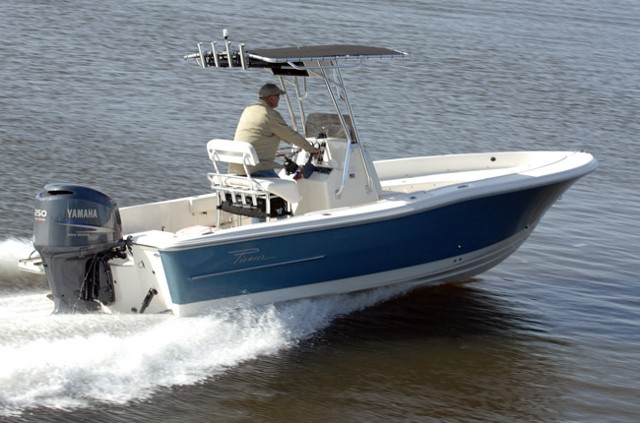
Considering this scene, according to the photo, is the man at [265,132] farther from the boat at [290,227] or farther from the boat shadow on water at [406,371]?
the boat shadow on water at [406,371]

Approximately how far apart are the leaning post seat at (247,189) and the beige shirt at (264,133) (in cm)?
13

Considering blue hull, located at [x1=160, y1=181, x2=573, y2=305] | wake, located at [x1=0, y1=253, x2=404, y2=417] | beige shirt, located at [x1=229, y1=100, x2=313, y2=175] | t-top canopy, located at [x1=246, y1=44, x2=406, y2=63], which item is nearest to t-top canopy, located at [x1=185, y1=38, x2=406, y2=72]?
t-top canopy, located at [x1=246, y1=44, x2=406, y2=63]

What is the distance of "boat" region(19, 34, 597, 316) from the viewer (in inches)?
279

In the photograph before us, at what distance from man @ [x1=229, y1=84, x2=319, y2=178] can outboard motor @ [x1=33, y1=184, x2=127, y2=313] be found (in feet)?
3.81

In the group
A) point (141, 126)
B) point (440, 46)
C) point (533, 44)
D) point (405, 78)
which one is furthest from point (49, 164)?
point (533, 44)

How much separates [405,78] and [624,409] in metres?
10.4

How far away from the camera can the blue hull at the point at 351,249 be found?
23.4 ft

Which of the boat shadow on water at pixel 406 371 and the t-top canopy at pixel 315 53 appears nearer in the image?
the boat shadow on water at pixel 406 371

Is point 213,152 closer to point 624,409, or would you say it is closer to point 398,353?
point 398,353

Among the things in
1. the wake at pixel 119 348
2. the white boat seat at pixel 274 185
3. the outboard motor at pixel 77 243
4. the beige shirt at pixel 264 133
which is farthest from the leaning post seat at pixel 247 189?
the outboard motor at pixel 77 243

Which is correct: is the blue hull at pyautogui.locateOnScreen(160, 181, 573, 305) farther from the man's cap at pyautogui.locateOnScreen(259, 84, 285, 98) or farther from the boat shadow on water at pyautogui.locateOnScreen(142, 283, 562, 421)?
the man's cap at pyautogui.locateOnScreen(259, 84, 285, 98)

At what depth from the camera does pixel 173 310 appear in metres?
7.21

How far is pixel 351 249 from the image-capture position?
766 centimetres

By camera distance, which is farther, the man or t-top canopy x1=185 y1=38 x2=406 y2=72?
the man
